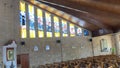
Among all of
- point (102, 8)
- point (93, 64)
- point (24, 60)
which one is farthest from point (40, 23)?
point (93, 64)

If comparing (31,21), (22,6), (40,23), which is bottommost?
(40,23)

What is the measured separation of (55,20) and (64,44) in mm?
2979

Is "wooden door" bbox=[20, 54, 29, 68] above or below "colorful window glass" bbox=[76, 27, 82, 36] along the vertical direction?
below

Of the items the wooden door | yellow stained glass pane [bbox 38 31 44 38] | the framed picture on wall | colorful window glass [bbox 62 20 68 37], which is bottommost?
the wooden door

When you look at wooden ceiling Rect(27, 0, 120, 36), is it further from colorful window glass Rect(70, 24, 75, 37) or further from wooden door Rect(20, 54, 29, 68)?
wooden door Rect(20, 54, 29, 68)

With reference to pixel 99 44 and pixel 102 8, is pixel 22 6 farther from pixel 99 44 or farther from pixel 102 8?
pixel 99 44

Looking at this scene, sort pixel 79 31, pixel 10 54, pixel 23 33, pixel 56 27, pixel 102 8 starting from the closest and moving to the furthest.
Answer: pixel 102 8
pixel 10 54
pixel 23 33
pixel 56 27
pixel 79 31

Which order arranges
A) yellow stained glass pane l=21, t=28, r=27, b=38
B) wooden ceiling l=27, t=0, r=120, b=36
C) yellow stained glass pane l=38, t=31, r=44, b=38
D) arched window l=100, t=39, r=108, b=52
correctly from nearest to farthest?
wooden ceiling l=27, t=0, r=120, b=36 < yellow stained glass pane l=21, t=28, r=27, b=38 < yellow stained glass pane l=38, t=31, r=44, b=38 < arched window l=100, t=39, r=108, b=52


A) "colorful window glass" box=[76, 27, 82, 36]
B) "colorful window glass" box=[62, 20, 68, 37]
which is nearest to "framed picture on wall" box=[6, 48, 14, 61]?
"colorful window glass" box=[62, 20, 68, 37]

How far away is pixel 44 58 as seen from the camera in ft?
69.4

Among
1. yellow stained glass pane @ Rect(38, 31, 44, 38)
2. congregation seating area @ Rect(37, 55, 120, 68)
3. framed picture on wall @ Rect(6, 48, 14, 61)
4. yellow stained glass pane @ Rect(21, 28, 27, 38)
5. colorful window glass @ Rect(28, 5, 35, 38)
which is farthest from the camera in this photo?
yellow stained glass pane @ Rect(38, 31, 44, 38)

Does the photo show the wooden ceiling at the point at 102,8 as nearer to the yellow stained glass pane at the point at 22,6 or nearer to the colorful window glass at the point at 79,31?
the yellow stained glass pane at the point at 22,6

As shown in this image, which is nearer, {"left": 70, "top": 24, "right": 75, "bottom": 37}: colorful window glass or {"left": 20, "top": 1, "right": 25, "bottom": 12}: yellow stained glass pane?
{"left": 20, "top": 1, "right": 25, "bottom": 12}: yellow stained glass pane

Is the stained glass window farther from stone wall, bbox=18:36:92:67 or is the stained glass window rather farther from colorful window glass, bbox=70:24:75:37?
colorful window glass, bbox=70:24:75:37
